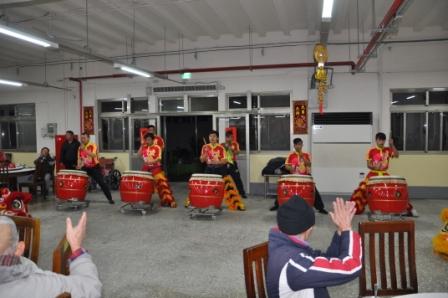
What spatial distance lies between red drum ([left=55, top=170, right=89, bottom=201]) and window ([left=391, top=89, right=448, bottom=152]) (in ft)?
21.1

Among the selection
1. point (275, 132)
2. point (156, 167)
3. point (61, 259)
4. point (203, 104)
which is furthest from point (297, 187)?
point (203, 104)

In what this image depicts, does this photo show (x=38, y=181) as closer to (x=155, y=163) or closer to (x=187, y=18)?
(x=155, y=163)

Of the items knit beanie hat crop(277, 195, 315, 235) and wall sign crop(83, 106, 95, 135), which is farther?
wall sign crop(83, 106, 95, 135)

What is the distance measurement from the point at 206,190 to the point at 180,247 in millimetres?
1371

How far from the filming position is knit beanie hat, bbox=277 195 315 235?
1.58 metres

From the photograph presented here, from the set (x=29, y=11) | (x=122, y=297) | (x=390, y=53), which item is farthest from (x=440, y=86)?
(x=29, y=11)

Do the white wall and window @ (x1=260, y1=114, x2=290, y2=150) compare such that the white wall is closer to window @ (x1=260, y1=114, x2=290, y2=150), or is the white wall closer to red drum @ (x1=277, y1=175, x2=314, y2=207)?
window @ (x1=260, y1=114, x2=290, y2=150)

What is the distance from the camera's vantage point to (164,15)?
690 cm

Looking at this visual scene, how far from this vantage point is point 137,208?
655 cm

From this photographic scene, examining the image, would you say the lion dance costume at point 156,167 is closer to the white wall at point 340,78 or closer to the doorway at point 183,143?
the white wall at point 340,78

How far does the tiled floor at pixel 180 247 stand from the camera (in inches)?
132

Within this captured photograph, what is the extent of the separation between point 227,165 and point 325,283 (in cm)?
548

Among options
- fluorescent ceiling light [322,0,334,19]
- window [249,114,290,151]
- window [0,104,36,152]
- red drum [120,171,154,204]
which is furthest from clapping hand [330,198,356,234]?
window [0,104,36,152]

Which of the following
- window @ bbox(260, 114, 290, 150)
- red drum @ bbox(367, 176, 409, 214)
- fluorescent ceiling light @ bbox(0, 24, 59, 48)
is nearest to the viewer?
fluorescent ceiling light @ bbox(0, 24, 59, 48)
